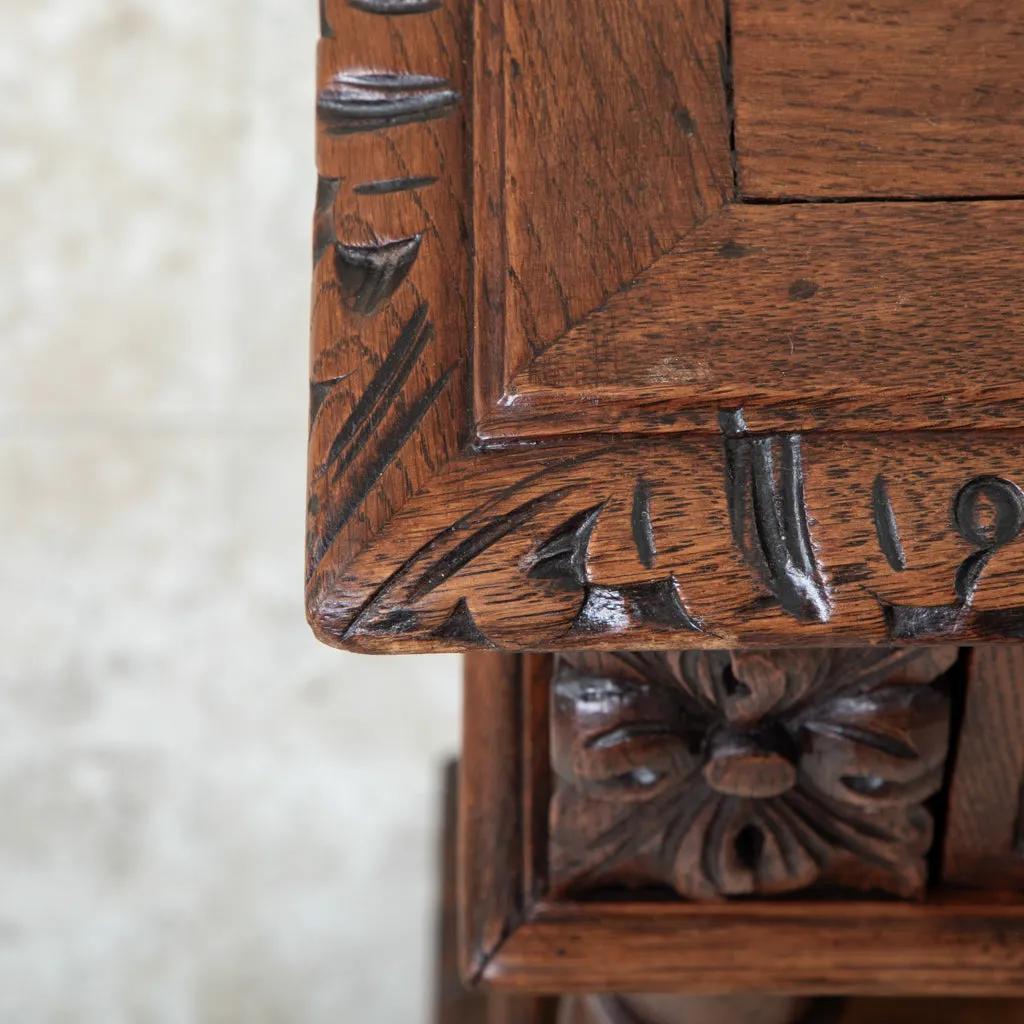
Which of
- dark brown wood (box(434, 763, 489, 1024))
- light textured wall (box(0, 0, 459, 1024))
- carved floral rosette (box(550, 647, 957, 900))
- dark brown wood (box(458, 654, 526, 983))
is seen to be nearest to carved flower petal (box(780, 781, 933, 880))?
carved floral rosette (box(550, 647, 957, 900))

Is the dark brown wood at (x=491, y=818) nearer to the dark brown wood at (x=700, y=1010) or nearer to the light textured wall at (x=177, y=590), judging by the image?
the dark brown wood at (x=700, y=1010)

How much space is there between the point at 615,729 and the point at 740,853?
3.3 inches

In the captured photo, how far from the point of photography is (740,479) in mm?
347

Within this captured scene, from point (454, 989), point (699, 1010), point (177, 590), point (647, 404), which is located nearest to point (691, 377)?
point (647, 404)

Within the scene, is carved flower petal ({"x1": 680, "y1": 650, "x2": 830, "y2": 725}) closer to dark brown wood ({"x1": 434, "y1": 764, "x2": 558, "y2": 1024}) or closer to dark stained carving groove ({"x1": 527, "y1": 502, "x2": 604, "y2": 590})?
dark stained carving groove ({"x1": 527, "y1": 502, "x2": 604, "y2": 590})

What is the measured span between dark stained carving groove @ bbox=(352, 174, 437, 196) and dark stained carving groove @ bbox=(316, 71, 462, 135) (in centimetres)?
2

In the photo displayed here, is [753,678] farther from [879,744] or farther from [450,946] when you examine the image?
[450,946]

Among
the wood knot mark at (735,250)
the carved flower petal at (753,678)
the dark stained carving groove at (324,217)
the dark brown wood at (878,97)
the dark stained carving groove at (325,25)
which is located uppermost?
the dark stained carving groove at (325,25)

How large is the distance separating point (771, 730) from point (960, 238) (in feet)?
0.60

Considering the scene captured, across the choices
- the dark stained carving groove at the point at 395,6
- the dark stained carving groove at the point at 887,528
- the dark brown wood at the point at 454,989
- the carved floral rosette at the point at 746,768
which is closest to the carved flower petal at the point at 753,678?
the carved floral rosette at the point at 746,768

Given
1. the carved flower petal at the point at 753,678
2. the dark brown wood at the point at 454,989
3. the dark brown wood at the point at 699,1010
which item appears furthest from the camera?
the dark brown wood at the point at 454,989

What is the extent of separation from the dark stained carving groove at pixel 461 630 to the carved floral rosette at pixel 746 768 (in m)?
0.12

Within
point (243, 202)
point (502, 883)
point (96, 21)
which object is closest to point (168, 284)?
point (243, 202)

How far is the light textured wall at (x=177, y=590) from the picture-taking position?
0.96m
